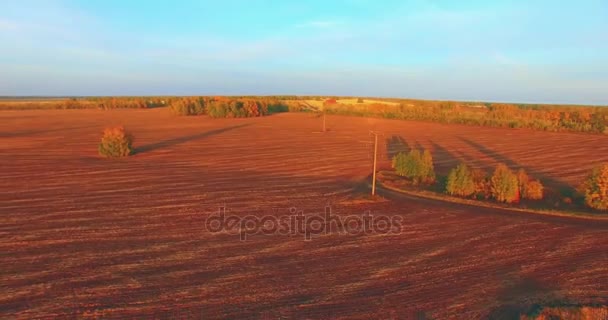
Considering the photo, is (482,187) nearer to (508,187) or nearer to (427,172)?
(508,187)

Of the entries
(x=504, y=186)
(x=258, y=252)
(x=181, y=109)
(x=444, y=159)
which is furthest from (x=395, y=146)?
(x=181, y=109)

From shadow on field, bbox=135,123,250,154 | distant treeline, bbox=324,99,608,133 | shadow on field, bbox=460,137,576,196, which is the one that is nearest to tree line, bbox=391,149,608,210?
shadow on field, bbox=460,137,576,196

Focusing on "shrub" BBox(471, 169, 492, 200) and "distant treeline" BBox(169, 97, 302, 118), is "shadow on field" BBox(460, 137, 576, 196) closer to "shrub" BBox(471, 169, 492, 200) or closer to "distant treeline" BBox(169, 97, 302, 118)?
"shrub" BBox(471, 169, 492, 200)

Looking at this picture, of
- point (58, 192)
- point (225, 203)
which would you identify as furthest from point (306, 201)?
point (58, 192)

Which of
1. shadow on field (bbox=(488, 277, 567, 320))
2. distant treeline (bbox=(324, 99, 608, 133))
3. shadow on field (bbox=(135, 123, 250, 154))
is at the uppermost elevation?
distant treeline (bbox=(324, 99, 608, 133))

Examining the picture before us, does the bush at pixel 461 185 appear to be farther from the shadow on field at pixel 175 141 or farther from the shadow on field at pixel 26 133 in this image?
the shadow on field at pixel 26 133
